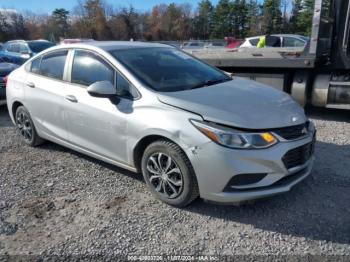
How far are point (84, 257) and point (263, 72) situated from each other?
575cm

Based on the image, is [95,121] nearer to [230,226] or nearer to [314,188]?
[230,226]

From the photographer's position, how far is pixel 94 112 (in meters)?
3.72

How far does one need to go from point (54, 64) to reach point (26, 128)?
1.30 metres

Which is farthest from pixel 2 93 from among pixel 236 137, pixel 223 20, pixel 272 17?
pixel 223 20

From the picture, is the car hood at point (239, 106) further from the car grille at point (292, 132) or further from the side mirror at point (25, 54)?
the side mirror at point (25, 54)

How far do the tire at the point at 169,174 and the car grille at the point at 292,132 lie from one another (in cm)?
88

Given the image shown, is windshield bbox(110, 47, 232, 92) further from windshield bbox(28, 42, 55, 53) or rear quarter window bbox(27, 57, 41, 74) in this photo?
windshield bbox(28, 42, 55, 53)

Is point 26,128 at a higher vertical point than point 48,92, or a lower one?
lower

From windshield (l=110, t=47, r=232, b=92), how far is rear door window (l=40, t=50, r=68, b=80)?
2.96 ft

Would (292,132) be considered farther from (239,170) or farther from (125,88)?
(125,88)

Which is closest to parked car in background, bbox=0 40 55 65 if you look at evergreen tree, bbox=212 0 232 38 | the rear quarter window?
the rear quarter window

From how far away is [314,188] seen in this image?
3719 millimetres

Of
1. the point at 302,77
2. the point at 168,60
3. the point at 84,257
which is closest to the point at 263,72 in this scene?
the point at 302,77

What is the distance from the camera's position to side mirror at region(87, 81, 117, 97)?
11.1ft
